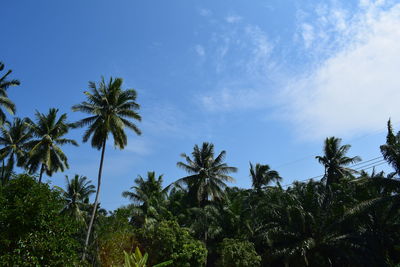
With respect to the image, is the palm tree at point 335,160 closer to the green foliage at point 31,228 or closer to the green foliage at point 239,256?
the green foliage at point 239,256

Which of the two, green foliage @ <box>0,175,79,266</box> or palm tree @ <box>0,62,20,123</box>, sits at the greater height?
palm tree @ <box>0,62,20,123</box>

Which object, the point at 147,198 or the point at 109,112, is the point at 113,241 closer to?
the point at 109,112

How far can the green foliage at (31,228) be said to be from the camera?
1110 cm

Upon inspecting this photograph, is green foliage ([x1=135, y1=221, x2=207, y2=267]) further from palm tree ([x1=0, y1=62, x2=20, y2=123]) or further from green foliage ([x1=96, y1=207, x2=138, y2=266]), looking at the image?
palm tree ([x1=0, y1=62, x2=20, y2=123])

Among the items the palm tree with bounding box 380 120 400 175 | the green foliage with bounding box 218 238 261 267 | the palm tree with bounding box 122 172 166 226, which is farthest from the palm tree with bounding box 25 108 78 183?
the palm tree with bounding box 380 120 400 175

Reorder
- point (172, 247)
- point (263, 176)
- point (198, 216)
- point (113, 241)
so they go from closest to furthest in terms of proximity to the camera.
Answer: point (113, 241) → point (172, 247) → point (198, 216) → point (263, 176)

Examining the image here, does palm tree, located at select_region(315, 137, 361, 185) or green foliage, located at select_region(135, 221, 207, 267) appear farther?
palm tree, located at select_region(315, 137, 361, 185)

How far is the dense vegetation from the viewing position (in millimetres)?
12219

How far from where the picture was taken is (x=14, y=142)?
31859mm

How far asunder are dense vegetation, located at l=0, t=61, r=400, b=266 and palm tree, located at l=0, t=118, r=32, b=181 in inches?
3.6

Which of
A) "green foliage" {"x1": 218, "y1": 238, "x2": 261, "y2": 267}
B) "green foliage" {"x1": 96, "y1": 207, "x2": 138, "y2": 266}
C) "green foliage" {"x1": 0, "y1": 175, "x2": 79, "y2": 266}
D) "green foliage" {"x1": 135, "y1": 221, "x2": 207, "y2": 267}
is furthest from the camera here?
"green foliage" {"x1": 135, "y1": 221, "x2": 207, "y2": 267}

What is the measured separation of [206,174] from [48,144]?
48.2 ft

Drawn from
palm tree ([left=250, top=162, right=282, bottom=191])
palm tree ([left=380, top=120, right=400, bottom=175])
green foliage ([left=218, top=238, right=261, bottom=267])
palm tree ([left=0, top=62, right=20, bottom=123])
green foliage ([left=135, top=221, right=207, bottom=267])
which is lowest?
green foliage ([left=218, top=238, right=261, bottom=267])

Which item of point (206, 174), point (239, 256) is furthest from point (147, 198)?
point (239, 256)
